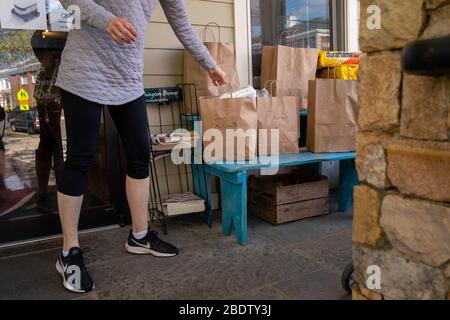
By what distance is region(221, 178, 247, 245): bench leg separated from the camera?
2.24 meters

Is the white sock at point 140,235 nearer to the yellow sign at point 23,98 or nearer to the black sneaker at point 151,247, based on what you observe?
the black sneaker at point 151,247

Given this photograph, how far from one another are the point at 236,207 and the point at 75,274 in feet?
2.99

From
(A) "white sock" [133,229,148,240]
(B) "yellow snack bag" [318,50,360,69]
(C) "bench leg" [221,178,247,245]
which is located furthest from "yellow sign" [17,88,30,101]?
(B) "yellow snack bag" [318,50,360,69]

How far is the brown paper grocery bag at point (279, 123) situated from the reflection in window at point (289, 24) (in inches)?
27.7

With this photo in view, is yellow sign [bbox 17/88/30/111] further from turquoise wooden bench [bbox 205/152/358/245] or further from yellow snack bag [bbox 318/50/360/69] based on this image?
yellow snack bag [bbox 318/50/360/69]

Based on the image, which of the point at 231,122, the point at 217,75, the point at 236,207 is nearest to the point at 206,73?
the point at 217,75

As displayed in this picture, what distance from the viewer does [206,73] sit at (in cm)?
256

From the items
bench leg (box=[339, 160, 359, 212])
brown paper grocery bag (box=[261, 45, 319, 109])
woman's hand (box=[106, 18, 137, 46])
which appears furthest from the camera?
bench leg (box=[339, 160, 359, 212])

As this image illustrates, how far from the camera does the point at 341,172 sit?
2.93m

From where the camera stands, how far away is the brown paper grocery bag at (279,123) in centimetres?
238

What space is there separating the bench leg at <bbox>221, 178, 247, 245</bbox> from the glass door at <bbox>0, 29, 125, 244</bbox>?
0.78m
